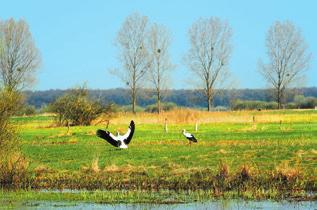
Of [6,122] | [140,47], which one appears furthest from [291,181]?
[140,47]

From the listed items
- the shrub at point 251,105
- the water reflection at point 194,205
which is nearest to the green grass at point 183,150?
the water reflection at point 194,205

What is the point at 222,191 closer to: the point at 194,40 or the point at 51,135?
the point at 51,135

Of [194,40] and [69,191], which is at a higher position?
[194,40]

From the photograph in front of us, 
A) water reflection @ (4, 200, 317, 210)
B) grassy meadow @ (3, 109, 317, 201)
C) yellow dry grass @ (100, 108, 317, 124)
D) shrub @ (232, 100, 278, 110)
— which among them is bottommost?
water reflection @ (4, 200, 317, 210)

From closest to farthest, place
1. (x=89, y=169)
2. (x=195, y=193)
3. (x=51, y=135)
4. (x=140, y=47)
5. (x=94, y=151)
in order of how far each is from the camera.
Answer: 1. (x=195, y=193)
2. (x=89, y=169)
3. (x=94, y=151)
4. (x=51, y=135)
5. (x=140, y=47)

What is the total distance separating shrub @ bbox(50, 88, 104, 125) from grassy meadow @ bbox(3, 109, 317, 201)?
796 inches

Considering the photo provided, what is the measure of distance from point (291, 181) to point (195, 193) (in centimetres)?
317

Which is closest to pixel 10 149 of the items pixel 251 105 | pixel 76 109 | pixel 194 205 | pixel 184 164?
pixel 184 164

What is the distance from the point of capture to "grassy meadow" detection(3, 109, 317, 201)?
24141 millimetres

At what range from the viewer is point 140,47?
89.8m

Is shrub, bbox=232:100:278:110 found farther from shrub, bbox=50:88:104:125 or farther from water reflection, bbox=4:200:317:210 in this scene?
water reflection, bbox=4:200:317:210

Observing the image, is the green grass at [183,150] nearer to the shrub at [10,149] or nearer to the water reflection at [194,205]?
the shrub at [10,149]

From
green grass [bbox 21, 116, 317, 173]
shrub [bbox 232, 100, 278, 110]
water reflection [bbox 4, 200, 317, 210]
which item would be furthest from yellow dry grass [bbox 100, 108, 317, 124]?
water reflection [bbox 4, 200, 317, 210]

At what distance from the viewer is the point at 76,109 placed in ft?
209
